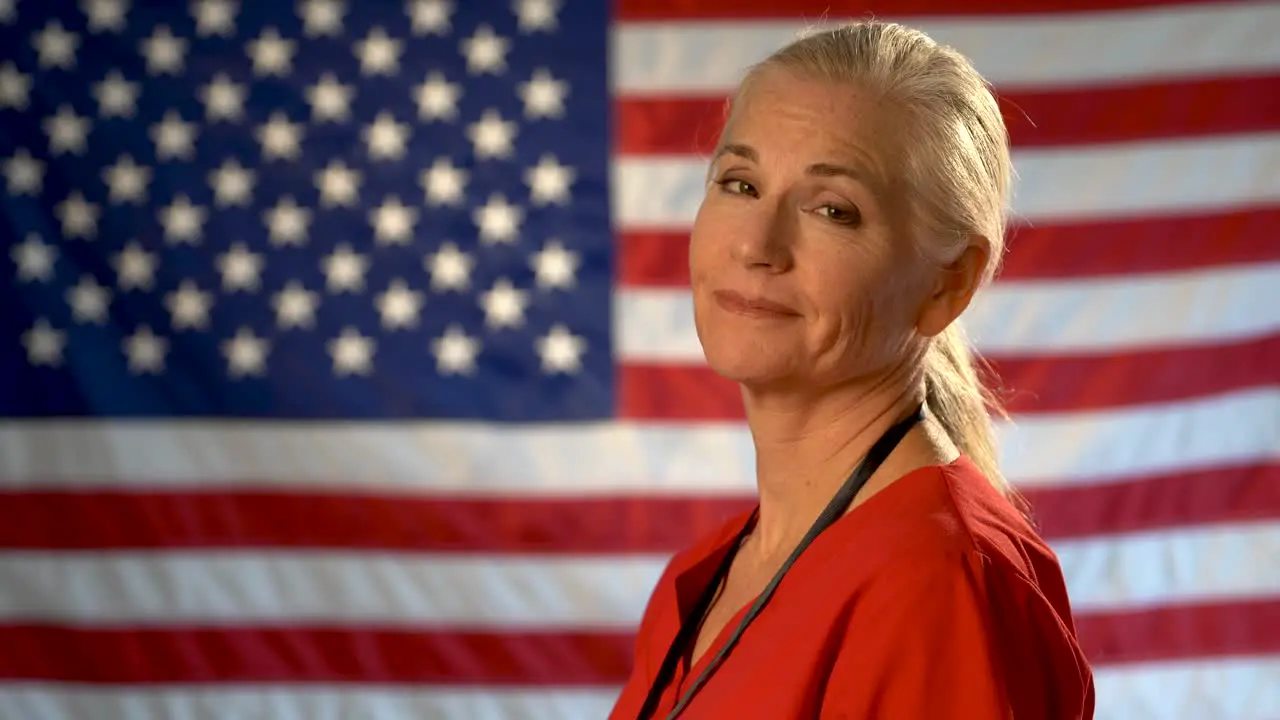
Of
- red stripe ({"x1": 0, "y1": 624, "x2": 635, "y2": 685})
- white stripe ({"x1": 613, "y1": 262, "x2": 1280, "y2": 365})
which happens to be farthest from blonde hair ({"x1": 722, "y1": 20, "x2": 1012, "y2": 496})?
red stripe ({"x1": 0, "y1": 624, "x2": 635, "y2": 685})

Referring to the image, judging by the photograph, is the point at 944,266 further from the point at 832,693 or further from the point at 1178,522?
the point at 1178,522

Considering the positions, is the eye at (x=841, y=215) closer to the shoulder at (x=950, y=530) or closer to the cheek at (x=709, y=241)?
the cheek at (x=709, y=241)

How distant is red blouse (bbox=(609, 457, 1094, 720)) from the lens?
34.1 inches

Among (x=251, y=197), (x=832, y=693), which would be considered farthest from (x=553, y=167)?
(x=832, y=693)

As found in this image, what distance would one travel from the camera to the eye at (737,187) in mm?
1092

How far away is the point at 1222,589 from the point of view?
262cm

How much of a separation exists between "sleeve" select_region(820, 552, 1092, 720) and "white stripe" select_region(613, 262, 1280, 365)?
1674 millimetres

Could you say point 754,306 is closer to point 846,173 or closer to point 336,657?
point 846,173

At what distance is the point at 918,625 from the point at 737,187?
39 cm

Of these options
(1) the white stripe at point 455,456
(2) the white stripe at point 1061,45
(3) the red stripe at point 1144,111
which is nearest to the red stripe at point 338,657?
(1) the white stripe at point 455,456

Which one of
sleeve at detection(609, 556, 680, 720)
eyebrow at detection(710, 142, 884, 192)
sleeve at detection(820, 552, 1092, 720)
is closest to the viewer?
sleeve at detection(820, 552, 1092, 720)

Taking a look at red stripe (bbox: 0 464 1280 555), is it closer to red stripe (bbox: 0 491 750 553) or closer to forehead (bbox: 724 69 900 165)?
red stripe (bbox: 0 491 750 553)

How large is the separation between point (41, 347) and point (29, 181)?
32cm

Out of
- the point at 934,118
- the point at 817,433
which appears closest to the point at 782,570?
the point at 817,433
